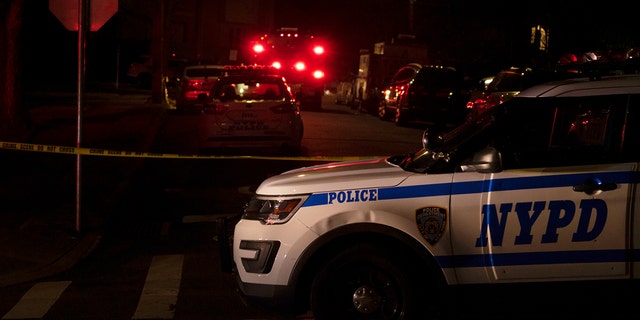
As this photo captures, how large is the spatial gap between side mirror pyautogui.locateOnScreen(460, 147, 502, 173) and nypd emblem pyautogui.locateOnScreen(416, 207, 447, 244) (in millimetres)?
336

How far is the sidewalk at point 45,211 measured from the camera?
9.11m

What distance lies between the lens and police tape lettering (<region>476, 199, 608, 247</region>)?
17.9 feet

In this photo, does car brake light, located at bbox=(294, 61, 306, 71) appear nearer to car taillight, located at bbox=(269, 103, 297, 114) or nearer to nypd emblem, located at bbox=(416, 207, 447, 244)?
car taillight, located at bbox=(269, 103, 297, 114)

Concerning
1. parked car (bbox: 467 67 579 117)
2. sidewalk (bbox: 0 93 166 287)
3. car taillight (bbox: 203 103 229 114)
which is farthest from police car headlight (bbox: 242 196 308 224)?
car taillight (bbox: 203 103 229 114)

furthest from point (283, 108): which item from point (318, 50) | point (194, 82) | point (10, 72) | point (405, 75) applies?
point (318, 50)

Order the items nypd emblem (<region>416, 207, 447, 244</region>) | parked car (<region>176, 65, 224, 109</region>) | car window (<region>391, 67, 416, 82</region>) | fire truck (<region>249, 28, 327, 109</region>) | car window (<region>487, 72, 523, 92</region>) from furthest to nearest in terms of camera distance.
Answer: fire truck (<region>249, 28, 327, 109</region>), parked car (<region>176, 65, 224, 109</region>), car window (<region>391, 67, 416, 82</region>), car window (<region>487, 72, 523, 92</region>), nypd emblem (<region>416, 207, 447, 244</region>)

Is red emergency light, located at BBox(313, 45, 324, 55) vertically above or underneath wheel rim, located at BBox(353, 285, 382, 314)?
above

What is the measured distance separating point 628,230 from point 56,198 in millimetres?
8978

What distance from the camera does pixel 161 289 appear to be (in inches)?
307

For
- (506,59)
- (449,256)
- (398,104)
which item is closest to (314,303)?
(449,256)

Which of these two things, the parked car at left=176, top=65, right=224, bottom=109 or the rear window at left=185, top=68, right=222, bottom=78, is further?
the rear window at left=185, top=68, right=222, bottom=78

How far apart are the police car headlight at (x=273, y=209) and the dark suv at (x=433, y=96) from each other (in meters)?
18.8

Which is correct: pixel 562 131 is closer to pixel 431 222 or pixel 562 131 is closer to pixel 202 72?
pixel 431 222

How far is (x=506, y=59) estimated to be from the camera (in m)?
33.4
